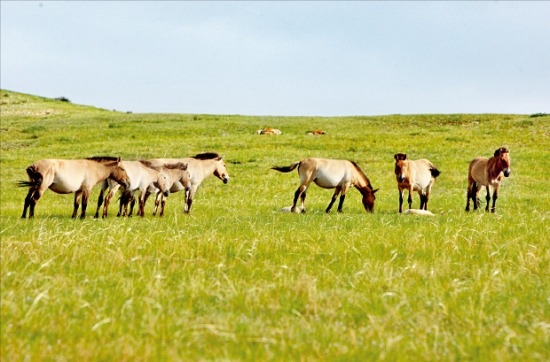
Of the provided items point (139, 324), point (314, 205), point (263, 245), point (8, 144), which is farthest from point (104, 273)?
point (8, 144)

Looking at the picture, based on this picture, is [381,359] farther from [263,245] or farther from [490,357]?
[263,245]

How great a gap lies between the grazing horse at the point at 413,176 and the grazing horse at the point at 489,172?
1.48 metres

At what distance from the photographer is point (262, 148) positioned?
44.2 m

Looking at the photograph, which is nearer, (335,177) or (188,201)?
(188,201)

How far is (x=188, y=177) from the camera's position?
2189cm

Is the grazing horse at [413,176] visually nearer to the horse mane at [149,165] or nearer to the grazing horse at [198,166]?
the grazing horse at [198,166]

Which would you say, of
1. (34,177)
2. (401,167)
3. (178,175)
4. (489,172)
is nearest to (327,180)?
(401,167)

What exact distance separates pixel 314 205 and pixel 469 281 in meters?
15.2

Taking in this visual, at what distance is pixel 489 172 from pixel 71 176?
13689 mm

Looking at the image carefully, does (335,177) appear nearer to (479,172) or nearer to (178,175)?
(479,172)

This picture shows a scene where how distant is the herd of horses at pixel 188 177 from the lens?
696 inches

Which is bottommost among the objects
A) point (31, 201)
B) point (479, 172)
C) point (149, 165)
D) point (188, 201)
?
point (188, 201)

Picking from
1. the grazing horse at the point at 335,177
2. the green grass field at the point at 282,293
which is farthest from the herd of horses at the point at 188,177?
the green grass field at the point at 282,293

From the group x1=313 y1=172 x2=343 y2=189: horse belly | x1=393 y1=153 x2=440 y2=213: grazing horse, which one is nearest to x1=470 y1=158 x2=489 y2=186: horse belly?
x1=393 y1=153 x2=440 y2=213: grazing horse
